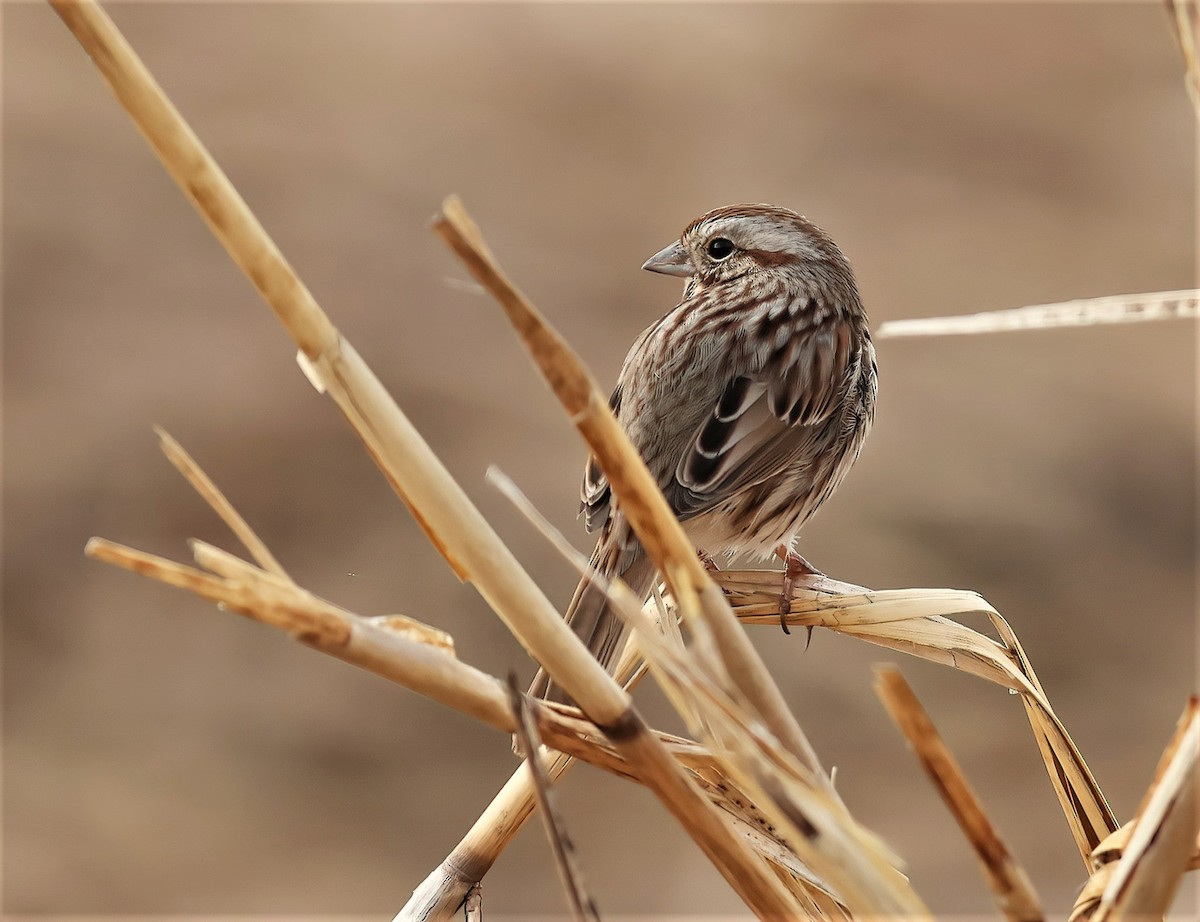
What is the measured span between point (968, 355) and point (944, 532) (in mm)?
1434

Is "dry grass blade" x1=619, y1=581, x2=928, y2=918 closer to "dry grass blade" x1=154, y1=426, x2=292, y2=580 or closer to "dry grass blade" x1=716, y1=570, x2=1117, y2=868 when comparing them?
"dry grass blade" x1=154, y1=426, x2=292, y2=580

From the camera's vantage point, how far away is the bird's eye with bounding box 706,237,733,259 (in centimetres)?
264

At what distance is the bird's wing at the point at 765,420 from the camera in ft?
7.39

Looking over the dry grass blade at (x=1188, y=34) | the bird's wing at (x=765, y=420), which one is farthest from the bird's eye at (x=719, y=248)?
the dry grass blade at (x=1188, y=34)

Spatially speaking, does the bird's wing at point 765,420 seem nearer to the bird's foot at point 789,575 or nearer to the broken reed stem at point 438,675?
the bird's foot at point 789,575

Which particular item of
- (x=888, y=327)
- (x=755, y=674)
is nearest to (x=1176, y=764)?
(x=755, y=674)

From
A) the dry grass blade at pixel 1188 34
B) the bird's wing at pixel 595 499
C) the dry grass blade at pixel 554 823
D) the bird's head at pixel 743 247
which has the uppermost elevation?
the bird's head at pixel 743 247

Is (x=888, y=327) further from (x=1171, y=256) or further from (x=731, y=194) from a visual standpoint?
(x=1171, y=256)

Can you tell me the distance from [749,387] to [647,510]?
1451 millimetres

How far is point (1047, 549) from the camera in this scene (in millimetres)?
5621

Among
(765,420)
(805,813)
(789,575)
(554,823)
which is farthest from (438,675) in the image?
(765,420)

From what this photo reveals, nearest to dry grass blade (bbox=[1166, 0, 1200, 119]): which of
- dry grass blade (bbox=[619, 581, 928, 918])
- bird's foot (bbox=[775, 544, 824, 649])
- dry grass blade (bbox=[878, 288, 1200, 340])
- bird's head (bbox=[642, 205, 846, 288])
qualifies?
dry grass blade (bbox=[878, 288, 1200, 340])

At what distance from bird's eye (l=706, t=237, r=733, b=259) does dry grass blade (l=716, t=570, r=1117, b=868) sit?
1.02 meters

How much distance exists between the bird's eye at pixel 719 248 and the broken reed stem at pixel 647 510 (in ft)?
5.88
